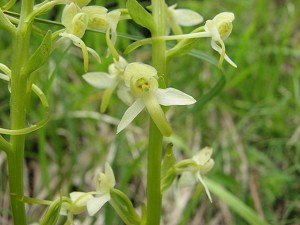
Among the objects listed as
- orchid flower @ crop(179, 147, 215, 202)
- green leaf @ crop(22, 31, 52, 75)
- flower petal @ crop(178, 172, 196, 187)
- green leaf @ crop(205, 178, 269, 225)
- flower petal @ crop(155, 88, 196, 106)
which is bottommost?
green leaf @ crop(205, 178, 269, 225)

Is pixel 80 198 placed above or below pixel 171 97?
below

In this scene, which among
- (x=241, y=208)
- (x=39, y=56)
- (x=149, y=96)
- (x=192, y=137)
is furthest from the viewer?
(x=192, y=137)

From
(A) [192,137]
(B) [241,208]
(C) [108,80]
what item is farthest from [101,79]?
(A) [192,137]

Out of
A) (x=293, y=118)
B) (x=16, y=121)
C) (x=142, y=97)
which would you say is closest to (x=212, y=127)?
(x=293, y=118)

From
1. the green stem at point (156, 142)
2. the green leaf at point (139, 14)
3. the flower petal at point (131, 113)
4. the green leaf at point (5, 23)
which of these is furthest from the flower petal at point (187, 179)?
the green leaf at point (5, 23)

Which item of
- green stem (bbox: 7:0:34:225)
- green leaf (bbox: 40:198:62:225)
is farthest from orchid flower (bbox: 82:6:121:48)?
green leaf (bbox: 40:198:62:225)

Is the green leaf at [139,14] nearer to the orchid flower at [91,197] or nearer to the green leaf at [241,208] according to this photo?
the orchid flower at [91,197]

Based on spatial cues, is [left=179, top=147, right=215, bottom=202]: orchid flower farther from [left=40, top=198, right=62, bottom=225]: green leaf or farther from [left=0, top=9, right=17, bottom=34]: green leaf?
[left=0, top=9, right=17, bottom=34]: green leaf

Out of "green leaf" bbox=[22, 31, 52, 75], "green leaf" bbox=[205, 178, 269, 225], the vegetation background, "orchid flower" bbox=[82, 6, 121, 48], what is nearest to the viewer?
"green leaf" bbox=[22, 31, 52, 75]

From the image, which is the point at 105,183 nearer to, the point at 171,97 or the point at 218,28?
the point at 171,97
